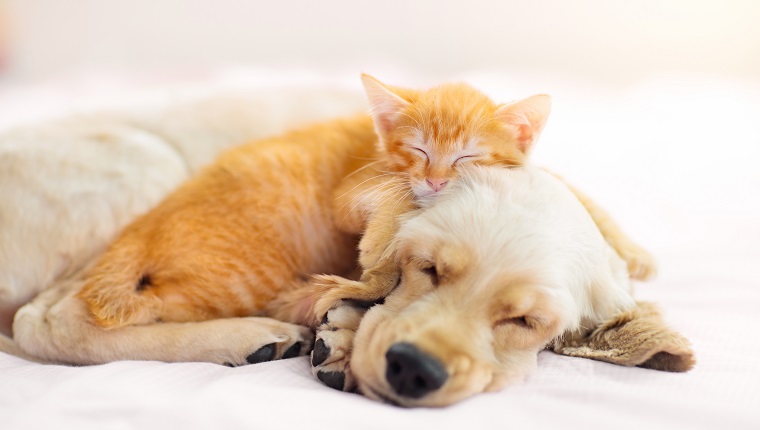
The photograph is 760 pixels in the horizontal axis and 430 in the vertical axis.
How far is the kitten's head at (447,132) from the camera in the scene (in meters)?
1.85

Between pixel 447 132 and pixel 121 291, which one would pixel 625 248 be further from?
pixel 121 291

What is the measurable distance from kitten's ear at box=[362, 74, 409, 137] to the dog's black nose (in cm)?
80

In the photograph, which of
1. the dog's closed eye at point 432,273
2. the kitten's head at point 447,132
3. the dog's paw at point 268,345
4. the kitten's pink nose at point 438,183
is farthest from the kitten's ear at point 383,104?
the dog's paw at point 268,345

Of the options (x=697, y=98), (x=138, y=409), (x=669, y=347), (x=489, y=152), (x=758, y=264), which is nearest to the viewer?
(x=138, y=409)

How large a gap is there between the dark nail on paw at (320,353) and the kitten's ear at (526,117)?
81cm

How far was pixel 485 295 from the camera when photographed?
Result: 61.8 inches

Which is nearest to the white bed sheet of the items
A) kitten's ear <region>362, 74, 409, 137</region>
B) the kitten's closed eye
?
the kitten's closed eye

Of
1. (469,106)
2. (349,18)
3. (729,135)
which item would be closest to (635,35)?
(729,135)

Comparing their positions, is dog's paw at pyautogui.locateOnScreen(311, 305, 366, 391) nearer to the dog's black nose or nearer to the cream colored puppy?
the cream colored puppy

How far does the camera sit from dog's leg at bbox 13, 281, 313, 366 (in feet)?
6.08

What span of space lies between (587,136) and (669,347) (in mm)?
2223

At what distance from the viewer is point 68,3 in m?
4.42

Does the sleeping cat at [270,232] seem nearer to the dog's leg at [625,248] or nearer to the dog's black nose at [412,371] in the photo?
A: the dog's leg at [625,248]

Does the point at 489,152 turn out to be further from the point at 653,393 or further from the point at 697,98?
the point at 697,98
